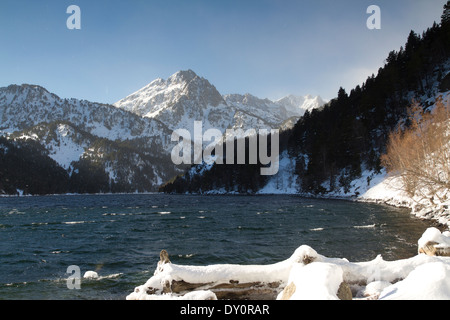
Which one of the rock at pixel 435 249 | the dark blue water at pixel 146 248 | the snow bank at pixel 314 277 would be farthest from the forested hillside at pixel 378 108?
the snow bank at pixel 314 277

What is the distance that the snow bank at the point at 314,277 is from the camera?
273 inches

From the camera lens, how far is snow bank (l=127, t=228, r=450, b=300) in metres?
6.93

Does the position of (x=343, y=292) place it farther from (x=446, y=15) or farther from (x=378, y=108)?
(x=446, y=15)

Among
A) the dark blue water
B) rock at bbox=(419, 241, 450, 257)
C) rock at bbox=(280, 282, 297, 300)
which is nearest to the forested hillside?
the dark blue water

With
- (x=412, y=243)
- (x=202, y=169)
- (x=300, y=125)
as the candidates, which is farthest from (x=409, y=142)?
(x=202, y=169)

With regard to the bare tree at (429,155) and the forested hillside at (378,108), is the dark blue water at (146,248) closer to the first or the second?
the bare tree at (429,155)

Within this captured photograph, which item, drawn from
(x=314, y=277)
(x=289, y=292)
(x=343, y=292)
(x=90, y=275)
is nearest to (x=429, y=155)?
(x=343, y=292)

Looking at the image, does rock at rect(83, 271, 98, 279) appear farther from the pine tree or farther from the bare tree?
the pine tree

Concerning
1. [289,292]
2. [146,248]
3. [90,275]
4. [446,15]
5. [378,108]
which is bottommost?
[146,248]

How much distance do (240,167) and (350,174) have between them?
79433mm

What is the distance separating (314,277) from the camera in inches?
284
